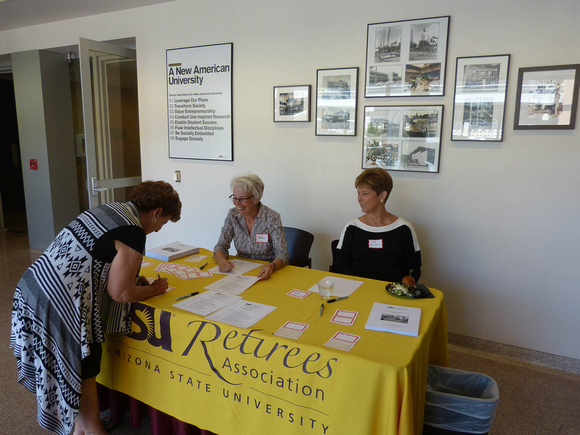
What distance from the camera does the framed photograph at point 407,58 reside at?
2766 millimetres

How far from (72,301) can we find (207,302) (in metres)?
0.55

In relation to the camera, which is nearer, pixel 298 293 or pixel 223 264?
pixel 298 293

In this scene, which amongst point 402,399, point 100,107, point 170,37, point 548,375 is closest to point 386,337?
point 402,399

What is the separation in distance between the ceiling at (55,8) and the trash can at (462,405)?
3.90 metres

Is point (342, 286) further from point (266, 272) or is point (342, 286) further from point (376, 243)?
point (376, 243)

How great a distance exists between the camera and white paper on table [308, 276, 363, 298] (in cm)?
197

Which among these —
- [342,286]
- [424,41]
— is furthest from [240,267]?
[424,41]

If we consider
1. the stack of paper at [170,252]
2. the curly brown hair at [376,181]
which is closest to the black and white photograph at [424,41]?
the curly brown hair at [376,181]

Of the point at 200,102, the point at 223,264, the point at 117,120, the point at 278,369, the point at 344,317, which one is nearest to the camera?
the point at 278,369

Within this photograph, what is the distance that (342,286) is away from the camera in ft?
6.80

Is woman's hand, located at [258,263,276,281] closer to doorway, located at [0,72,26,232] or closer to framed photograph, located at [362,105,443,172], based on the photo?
framed photograph, located at [362,105,443,172]

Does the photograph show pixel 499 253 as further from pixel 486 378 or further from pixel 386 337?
pixel 386 337

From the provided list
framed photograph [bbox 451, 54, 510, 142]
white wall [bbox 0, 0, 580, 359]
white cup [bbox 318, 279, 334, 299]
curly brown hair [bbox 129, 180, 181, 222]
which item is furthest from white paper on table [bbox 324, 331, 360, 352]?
framed photograph [bbox 451, 54, 510, 142]

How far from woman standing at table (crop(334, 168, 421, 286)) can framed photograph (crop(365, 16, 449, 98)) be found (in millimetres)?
775
